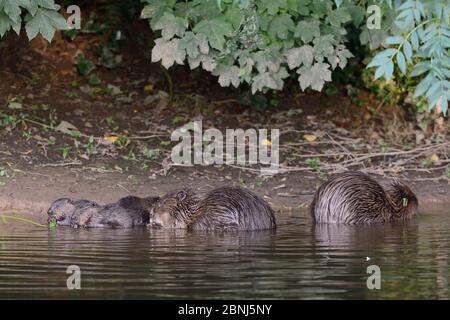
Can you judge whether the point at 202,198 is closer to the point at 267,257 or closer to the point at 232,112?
the point at 267,257

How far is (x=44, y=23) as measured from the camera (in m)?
10.2

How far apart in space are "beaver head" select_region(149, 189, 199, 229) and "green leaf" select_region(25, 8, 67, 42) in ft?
5.97

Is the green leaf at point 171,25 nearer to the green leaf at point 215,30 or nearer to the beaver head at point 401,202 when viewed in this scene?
the green leaf at point 215,30

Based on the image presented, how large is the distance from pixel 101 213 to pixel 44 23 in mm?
1822

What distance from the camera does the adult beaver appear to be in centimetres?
1087

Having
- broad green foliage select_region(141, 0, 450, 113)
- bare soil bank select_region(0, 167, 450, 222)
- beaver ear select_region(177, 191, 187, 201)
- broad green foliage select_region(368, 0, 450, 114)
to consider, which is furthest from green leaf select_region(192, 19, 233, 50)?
broad green foliage select_region(368, 0, 450, 114)

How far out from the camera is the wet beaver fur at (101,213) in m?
10.7

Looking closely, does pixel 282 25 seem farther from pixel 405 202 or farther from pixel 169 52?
pixel 405 202

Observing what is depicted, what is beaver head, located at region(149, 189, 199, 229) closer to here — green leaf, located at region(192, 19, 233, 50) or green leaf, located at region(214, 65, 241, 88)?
green leaf, located at region(192, 19, 233, 50)

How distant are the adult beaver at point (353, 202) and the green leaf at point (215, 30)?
1.69m

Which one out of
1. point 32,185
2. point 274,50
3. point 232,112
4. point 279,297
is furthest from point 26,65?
point 279,297

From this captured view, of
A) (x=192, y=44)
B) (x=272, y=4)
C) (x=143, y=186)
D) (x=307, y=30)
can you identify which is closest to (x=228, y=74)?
(x=192, y=44)

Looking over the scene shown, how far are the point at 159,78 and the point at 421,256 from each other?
7615 mm

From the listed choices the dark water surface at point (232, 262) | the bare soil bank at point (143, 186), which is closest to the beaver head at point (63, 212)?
the dark water surface at point (232, 262)
